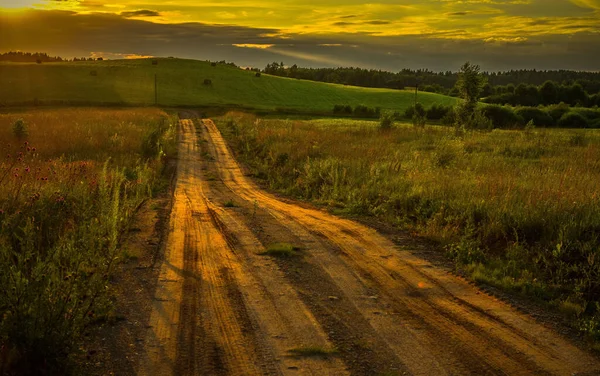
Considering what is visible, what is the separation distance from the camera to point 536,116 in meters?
75.4

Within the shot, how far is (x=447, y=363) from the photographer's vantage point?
5.66m

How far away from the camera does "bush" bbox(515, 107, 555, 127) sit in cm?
7444

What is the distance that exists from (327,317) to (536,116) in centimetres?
7845

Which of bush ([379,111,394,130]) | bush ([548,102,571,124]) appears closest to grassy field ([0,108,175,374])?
bush ([379,111,394,130])

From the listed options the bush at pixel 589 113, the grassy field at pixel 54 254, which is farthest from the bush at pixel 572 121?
the grassy field at pixel 54 254

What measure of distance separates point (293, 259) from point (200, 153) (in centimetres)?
2233

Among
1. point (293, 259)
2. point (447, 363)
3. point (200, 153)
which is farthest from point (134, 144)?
point (447, 363)

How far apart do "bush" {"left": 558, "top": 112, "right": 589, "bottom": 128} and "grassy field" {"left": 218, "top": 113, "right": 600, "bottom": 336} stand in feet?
180

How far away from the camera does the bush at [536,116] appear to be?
74438 millimetres

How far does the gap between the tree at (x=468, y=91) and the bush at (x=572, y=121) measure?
41.2m

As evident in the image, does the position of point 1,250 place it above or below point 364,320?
above

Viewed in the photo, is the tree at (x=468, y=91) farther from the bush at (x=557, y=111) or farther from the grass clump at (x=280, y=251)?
the bush at (x=557, y=111)

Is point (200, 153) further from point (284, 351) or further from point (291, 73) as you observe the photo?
point (291, 73)

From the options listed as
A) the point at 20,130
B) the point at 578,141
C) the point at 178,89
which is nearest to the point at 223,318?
the point at 20,130
